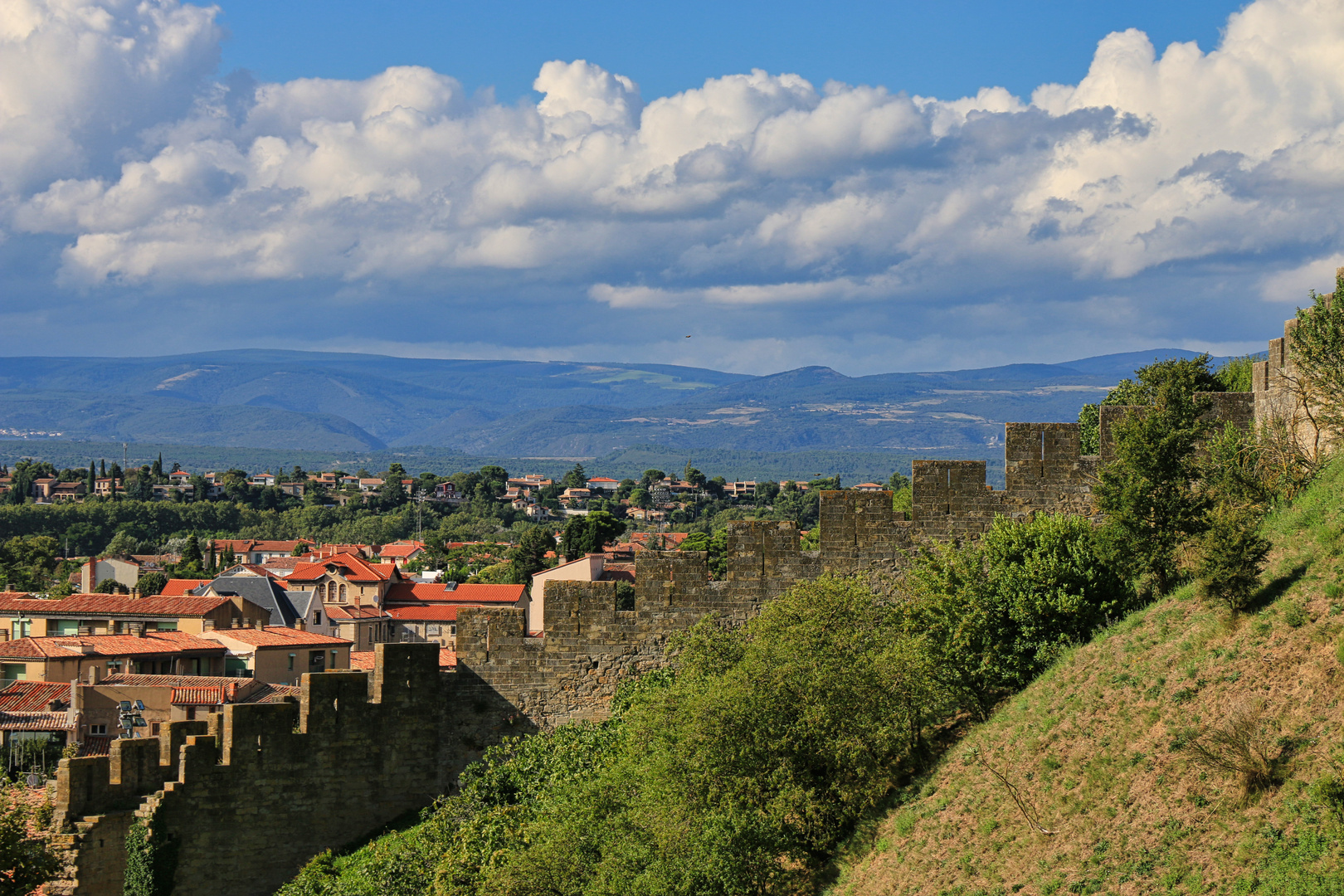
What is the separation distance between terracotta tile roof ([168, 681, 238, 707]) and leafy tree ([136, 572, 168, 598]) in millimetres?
65673

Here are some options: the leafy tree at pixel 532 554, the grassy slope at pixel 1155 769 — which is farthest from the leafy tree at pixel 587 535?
the grassy slope at pixel 1155 769

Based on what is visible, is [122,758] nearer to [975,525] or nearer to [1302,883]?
[975,525]

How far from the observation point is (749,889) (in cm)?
1744

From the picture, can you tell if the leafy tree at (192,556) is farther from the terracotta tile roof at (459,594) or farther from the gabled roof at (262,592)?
the gabled roof at (262,592)

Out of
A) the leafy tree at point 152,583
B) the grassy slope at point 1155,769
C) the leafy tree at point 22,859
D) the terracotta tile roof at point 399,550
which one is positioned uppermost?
the grassy slope at point 1155,769

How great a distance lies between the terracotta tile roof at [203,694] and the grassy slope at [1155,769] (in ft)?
96.1

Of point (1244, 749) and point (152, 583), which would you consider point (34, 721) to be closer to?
point (1244, 749)

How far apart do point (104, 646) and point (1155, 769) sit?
52398 millimetres

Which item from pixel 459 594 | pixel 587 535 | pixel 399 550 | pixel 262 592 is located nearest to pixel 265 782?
pixel 262 592

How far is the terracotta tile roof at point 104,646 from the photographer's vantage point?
55375mm

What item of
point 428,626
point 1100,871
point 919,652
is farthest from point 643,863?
point 428,626

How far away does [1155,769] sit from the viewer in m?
14.8

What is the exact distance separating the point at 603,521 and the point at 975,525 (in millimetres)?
124768

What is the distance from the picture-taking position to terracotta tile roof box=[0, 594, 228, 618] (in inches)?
2987
